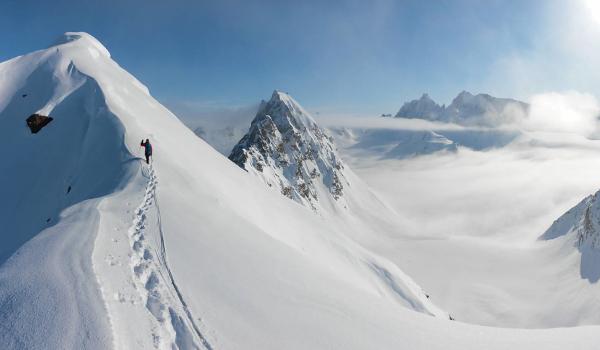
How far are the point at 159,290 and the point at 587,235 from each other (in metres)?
125

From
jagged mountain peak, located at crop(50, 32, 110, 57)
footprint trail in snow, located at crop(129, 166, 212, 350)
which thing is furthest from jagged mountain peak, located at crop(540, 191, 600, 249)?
jagged mountain peak, located at crop(50, 32, 110, 57)

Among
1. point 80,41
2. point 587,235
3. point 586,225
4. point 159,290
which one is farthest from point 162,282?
point 586,225

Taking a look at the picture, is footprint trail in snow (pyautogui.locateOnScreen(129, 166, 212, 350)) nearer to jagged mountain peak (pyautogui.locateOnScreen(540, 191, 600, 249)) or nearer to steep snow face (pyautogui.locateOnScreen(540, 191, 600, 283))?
steep snow face (pyautogui.locateOnScreen(540, 191, 600, 283))

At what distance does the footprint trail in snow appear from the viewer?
27.5 feet

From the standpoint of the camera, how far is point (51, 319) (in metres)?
7.71

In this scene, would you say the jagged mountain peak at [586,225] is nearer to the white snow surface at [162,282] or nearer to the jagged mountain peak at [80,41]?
the white snow surface at [162,282]

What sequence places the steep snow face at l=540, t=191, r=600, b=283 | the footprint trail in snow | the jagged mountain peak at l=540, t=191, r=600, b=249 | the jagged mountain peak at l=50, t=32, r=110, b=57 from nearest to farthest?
the footprint trail in snow → the jagged mountain peak at l=50, t=32, r=110, b=57 → the steep snow face at l=540, t=191, r=600, b=283 → the jagged mountain peak at l=540, t=191, r=600, b=249

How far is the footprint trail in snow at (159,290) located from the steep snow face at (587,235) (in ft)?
348

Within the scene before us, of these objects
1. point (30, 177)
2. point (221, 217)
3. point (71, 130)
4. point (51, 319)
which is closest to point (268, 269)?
point (221, 217)

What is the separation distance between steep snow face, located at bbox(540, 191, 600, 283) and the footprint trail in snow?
348 feet

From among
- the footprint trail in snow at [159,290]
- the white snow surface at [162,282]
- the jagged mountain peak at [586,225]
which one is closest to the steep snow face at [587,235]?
the jagged mountain peak at [586,225]

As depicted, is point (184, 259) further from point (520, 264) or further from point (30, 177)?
point (520, 264)

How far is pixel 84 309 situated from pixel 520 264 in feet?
430

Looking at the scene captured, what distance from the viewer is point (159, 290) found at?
9883mm
